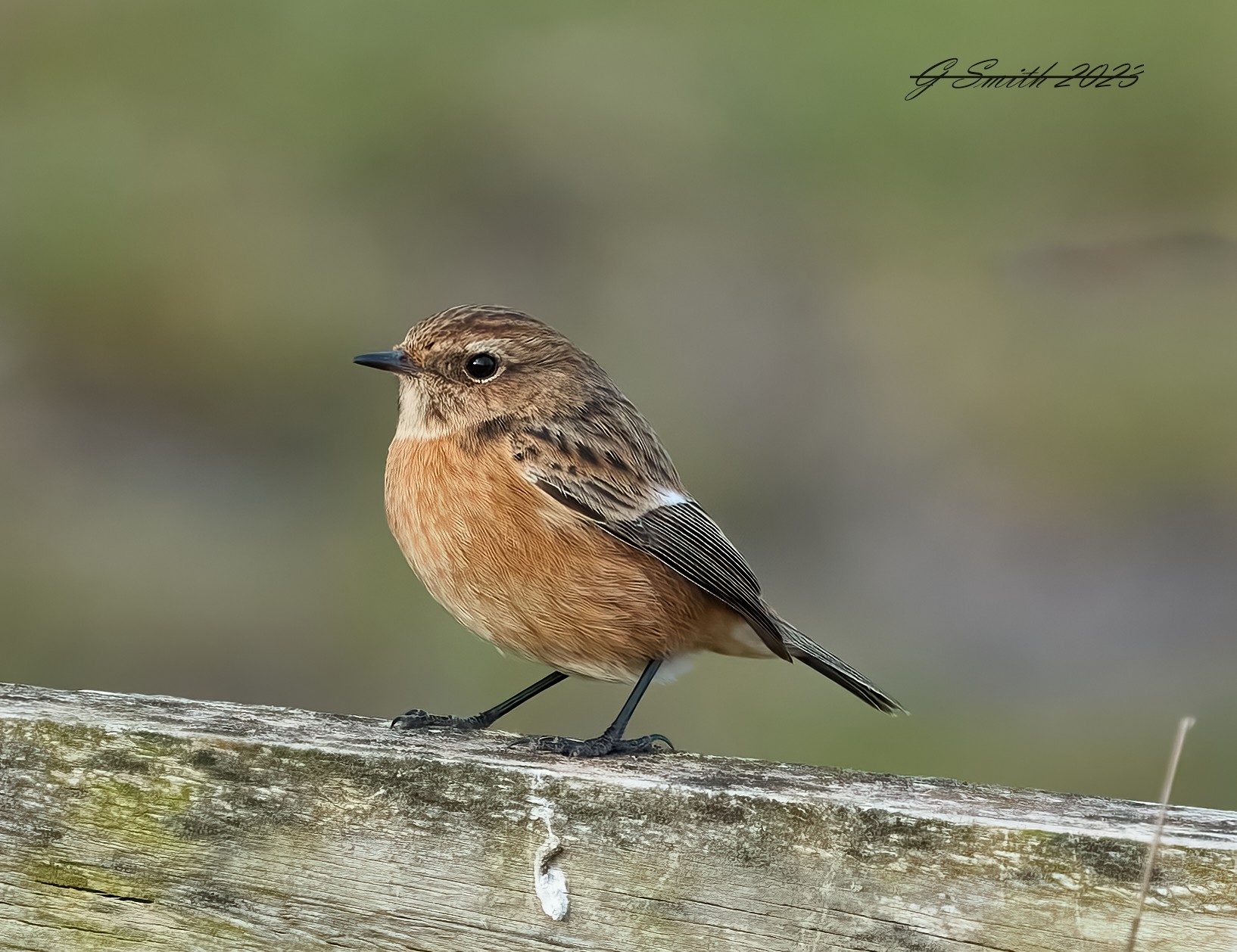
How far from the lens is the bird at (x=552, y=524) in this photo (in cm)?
468

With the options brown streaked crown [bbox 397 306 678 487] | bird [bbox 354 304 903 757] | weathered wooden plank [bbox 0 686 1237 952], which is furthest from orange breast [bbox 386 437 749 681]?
weathered wooden plank [bbox 0 686 1237 952]

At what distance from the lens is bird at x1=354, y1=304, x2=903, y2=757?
15.3 ft

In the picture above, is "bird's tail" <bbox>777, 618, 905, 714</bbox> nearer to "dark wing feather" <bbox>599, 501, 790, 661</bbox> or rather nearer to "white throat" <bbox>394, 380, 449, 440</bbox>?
"dark wing feather" <bbox>599, 501, 790, 661</bbox>

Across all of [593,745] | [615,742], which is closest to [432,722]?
[615,742]

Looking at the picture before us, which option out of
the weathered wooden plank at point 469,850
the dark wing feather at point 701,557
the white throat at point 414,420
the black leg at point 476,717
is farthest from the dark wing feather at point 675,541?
the weathered wooden plank at point 469,850

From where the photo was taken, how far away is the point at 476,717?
4.96 metres

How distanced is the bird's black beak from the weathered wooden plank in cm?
222

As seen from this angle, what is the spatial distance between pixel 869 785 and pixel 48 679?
4920mm

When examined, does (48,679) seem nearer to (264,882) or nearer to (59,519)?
(59,519)

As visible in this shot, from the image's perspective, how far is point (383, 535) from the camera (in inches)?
299

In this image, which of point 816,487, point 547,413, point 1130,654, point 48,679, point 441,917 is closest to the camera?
point 441,917

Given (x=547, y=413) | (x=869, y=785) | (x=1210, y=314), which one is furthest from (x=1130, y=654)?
(x=869, y=785)

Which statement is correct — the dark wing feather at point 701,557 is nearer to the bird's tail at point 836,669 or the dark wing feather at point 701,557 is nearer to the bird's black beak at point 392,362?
the bird's tail at point 836,669

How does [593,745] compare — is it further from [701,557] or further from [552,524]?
[701,557]
